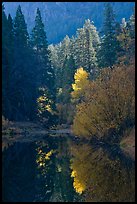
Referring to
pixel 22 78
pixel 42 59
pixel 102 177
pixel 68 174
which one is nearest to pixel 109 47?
pixel 22 78

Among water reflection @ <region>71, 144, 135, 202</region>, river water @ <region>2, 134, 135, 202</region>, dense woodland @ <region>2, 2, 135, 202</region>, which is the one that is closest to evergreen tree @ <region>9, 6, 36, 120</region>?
dense woodland @ <region>2, 2, 135, 202</region>

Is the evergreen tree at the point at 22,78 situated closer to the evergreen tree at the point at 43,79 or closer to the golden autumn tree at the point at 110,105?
the evergreen tree at the point at 43,79

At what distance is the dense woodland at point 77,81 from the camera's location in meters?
42.7

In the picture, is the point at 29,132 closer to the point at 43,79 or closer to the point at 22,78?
the point at 22,78

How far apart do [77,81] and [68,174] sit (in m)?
39.8

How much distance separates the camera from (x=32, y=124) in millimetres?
63938

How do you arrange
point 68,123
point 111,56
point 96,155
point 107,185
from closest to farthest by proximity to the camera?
point 107,185, point 96,155, point 111,56, point 68,123

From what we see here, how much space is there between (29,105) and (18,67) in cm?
559

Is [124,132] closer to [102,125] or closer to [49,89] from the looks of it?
[102,125]

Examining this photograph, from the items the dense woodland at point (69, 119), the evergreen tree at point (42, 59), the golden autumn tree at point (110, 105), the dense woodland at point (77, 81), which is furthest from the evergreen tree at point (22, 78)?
the golden autumn tree at point (110, 105)

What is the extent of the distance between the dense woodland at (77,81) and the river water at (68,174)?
3.17 m

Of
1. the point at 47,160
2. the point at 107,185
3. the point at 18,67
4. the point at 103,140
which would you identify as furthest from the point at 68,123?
the point at 107,185

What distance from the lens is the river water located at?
75.2ft

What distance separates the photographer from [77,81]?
226 feet
